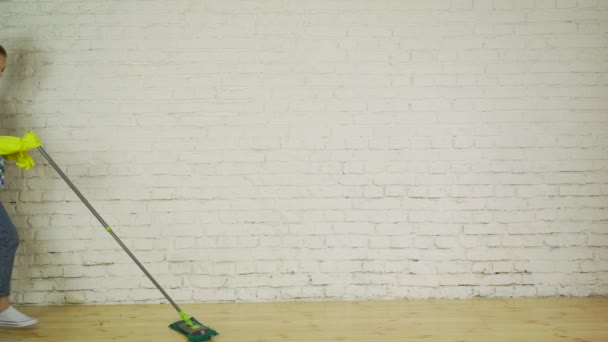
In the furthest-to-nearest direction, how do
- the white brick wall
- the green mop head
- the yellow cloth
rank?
1. the white brick wall
2. the yellow cloth
3. the green mop head

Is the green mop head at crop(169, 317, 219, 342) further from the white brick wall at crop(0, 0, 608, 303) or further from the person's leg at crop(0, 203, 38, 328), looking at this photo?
the person's leg at crop(0, 203, 38, 328)

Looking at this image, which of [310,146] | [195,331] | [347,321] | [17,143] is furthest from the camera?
[310,146]

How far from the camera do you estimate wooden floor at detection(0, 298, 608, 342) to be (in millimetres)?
2611

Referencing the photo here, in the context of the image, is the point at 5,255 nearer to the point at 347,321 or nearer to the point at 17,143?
the point at 17,143

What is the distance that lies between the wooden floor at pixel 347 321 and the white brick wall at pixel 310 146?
15 cm

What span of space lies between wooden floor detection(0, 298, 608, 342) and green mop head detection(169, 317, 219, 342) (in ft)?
0.11

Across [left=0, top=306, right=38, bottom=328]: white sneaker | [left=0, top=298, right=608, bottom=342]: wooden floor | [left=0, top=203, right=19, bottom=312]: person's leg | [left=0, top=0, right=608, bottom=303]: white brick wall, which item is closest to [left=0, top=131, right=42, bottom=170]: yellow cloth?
[left=0, top=203, right=19, bottom=312]: person's leg

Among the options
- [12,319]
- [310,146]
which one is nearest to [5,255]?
[12,319]

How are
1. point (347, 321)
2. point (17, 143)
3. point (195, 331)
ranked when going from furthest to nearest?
point (347, 321) < point (17, 143) < point (195, 331)

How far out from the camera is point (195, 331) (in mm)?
2576

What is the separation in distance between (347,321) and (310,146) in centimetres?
105

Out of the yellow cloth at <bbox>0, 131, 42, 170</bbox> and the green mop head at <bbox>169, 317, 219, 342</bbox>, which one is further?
the yellow cloth at <bbox>0, 131, 42, 170</bbox>

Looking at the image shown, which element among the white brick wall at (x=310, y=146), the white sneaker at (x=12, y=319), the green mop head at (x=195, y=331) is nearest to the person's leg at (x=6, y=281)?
the white sneaker at (x=12, y=319)

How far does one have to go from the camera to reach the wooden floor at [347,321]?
261 centimetres
